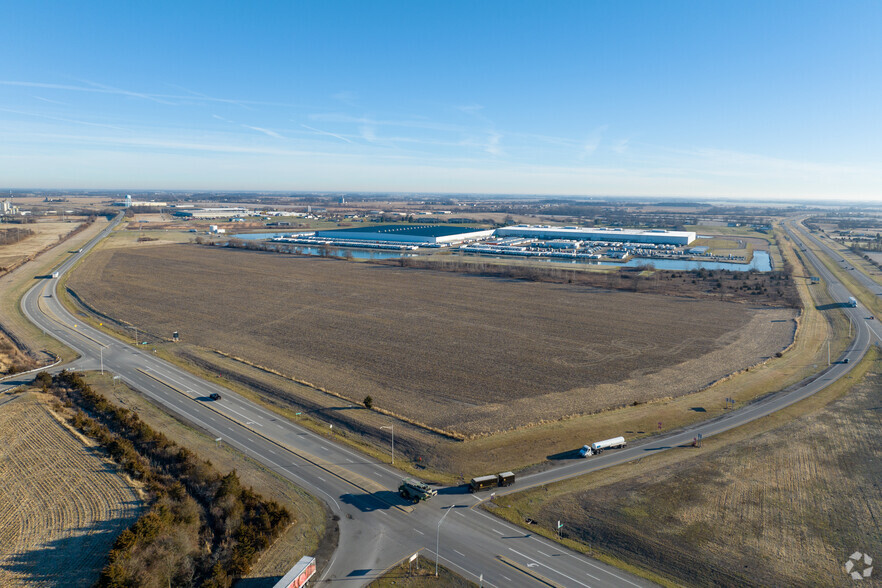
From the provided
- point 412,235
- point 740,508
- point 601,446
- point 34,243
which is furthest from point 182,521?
point 412,235

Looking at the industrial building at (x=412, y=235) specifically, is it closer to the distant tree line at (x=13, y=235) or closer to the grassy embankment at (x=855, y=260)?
the distant tree line at (x=13, y=235)

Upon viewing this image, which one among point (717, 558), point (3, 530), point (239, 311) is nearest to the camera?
point (717, 558)

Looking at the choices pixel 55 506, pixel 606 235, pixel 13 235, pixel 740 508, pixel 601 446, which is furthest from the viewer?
pixel 606 235

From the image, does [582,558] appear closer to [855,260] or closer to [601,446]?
[601,446]

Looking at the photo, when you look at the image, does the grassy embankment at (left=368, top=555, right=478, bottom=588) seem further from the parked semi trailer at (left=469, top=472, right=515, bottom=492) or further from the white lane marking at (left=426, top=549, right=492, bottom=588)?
the parked semi trailer at (left=469, top=472, right=515, bottom=492)

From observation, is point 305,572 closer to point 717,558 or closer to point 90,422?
point 717,558

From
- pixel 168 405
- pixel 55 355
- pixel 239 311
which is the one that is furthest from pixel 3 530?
pixel 239 311
